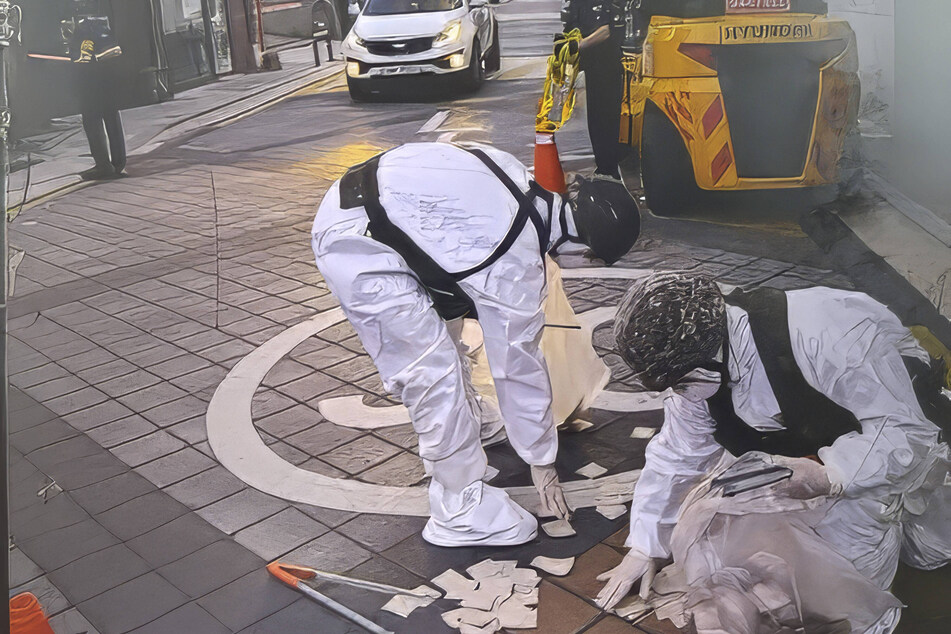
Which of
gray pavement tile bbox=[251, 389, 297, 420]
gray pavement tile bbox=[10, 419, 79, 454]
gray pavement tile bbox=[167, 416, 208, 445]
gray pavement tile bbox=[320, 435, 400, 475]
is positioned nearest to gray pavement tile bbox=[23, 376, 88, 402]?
gray pavement tile bbox=[10, 419, 79, 454]

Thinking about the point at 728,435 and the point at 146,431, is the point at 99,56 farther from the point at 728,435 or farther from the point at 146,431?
the point at 728,435

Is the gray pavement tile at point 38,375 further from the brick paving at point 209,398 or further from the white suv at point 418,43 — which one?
the white suv at point 418,43

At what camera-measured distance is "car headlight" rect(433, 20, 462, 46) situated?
2.48 metres

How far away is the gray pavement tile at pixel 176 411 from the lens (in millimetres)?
2652

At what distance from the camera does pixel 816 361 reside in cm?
145

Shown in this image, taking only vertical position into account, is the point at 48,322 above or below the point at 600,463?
above

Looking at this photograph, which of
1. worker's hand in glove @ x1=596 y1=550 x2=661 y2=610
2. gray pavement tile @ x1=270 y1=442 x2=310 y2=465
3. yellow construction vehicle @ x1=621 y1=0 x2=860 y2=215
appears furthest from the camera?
gray pavement tile @ x1=270 y1=442 x2=310 y2=465

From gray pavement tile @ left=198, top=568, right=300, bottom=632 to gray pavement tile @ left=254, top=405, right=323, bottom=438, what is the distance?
604mm

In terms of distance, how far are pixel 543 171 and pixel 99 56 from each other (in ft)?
4.45

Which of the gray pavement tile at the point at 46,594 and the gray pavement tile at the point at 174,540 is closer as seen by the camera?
the gray pavement tile at the point at 46,594

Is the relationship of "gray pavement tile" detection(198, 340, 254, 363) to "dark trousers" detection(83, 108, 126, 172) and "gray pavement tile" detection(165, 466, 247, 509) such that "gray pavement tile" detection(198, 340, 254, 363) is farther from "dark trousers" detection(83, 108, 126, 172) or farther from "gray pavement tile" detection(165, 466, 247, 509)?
"dark trousers" detection(83, 108, 126, 172)

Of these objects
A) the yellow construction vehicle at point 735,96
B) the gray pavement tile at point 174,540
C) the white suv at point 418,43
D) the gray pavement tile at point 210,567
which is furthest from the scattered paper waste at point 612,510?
the white suv at point 418,43

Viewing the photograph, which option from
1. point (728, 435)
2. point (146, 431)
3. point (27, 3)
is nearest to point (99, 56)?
point (27, 3)

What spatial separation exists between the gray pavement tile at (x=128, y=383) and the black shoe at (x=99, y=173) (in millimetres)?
624
